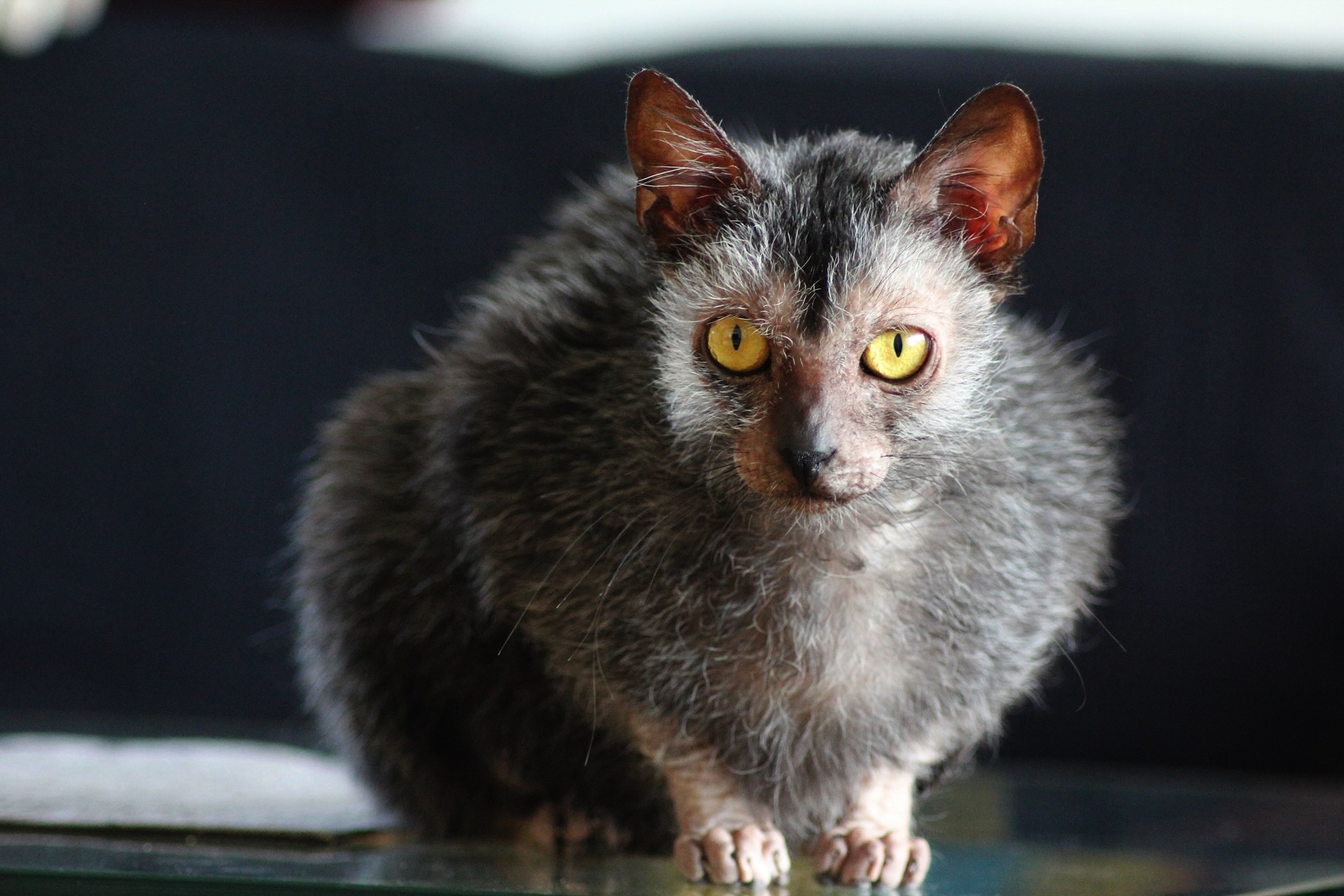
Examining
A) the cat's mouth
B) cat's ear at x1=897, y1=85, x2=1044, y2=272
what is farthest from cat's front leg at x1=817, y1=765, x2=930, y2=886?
cat's ear at x1=897, y1=85, x2=1044, y2=272

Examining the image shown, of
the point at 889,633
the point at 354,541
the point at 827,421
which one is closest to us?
the point at 827,421

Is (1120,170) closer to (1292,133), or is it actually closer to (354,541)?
(1292,133)

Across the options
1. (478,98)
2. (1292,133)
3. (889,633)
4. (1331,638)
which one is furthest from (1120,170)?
(889,633)

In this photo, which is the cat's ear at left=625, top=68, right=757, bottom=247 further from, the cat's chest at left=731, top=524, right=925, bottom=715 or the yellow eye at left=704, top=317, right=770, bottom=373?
the cat's chest at left=731, top=524, right=925, bottom=715

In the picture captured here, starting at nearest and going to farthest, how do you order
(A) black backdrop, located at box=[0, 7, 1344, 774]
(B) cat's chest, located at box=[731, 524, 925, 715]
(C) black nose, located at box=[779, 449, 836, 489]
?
1. (C) black nose, located at box=[779, 449, 836, 489]
2. (B) cat's chest, located at box=[731, 524, 925, 715]
3. (A) black backdrop, located at box=[0, 7, 1344, 774]

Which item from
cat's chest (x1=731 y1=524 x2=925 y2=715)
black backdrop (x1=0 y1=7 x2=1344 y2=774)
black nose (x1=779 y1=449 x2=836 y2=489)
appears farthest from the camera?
black backdrop (x1=0 y1=7 x2=1344 y2=774)

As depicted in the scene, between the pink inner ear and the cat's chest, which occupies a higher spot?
the pink inner ear

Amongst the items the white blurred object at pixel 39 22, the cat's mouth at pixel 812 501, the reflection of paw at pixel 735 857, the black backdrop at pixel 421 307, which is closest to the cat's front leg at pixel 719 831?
the reflection of paw at pixel 735 857
